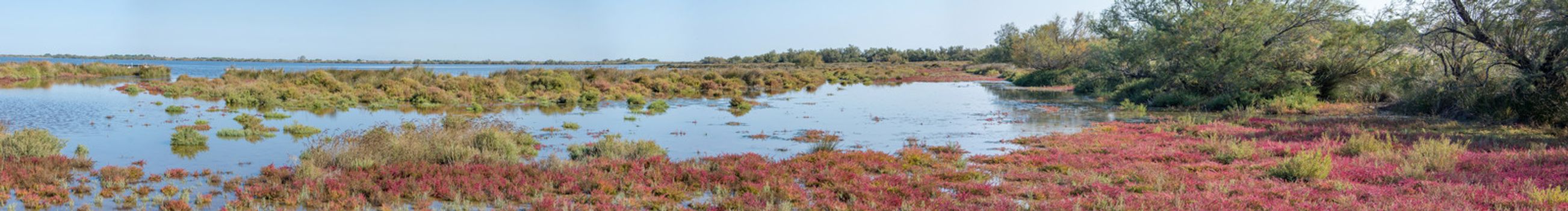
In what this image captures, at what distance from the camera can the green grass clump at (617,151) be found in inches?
499

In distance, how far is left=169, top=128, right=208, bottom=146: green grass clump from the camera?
1416cm

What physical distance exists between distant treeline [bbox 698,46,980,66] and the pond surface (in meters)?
113

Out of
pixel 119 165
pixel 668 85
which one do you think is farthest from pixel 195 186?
pixel 668 85

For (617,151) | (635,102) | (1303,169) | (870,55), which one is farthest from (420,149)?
(870,55)

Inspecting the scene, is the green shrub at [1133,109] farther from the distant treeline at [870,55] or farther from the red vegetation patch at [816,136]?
the distant treeline at [870,55]

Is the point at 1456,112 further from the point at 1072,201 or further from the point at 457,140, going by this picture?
the point at 457,140

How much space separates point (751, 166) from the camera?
37.2ft

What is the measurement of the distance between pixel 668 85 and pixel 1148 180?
31.1 m

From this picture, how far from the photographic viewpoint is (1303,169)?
10.0 metres

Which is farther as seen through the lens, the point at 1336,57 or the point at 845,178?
the point at 1336,57

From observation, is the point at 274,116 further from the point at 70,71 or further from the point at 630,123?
the point at 70,71

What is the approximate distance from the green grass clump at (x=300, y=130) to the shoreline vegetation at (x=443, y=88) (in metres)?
8.46

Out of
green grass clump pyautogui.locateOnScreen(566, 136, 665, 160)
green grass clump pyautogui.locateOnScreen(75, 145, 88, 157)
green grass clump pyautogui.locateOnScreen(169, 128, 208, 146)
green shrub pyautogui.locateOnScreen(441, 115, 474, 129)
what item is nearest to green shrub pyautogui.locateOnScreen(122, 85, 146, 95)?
green grass clump pyautogui.locateOnScreen(169, 128, 208, 146)

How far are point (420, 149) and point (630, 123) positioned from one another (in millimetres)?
9743
